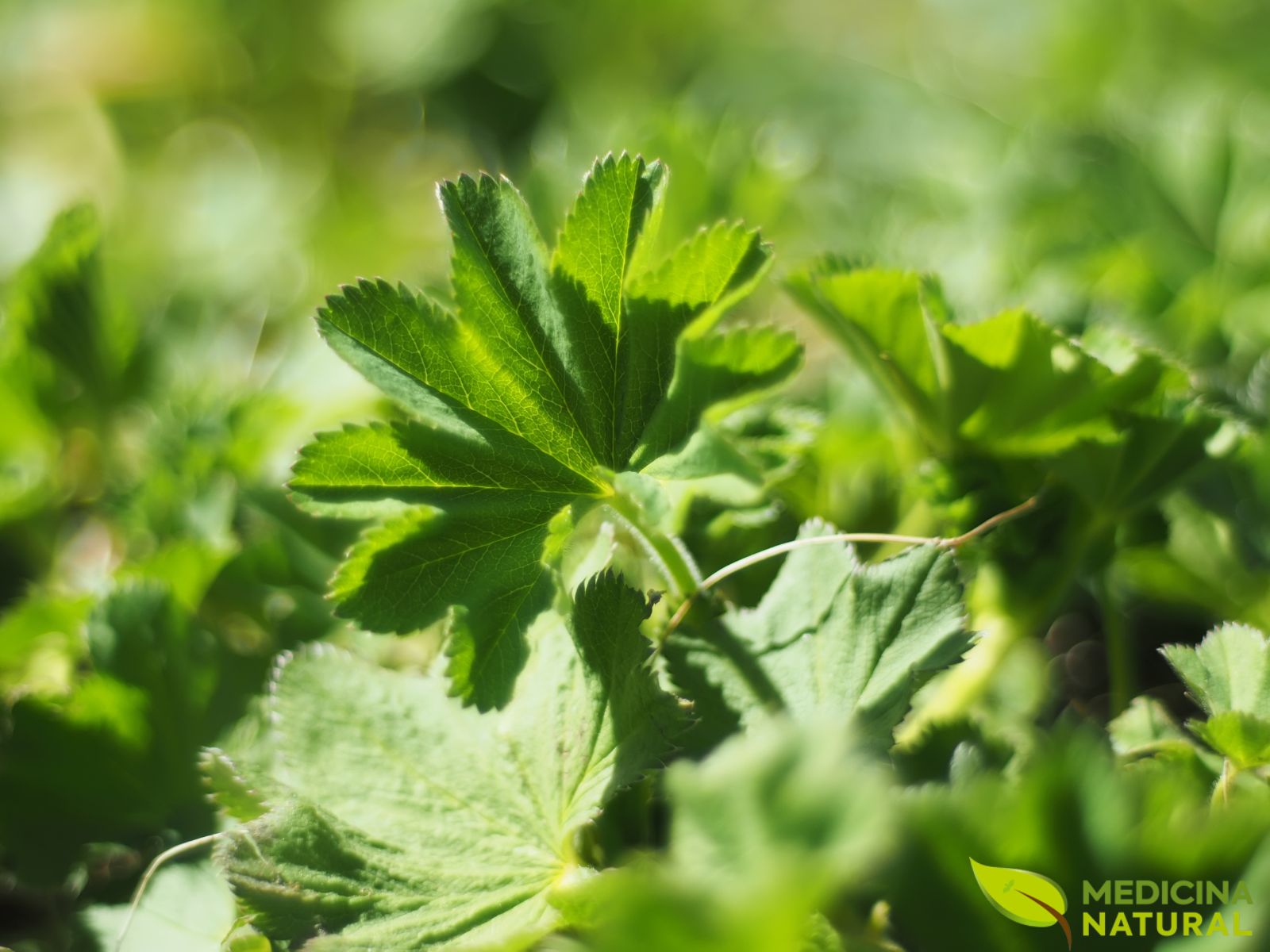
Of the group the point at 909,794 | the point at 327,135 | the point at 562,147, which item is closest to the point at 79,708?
the point at 909,794

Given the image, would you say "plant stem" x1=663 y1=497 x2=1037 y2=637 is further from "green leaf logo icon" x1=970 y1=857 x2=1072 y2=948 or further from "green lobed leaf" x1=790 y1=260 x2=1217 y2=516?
"green leaf logo icon" x1=970 y1=857 x2=1072 y2=948

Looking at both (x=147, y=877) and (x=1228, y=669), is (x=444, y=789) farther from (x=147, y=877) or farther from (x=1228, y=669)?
(x=1228, y=669)

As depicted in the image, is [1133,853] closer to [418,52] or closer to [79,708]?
[79,708]

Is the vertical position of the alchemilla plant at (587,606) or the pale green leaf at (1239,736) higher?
the alchemilla plant at (587,606)

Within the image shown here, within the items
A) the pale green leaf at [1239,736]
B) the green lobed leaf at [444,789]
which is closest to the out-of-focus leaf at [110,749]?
the green lobed leaf at [444,789]

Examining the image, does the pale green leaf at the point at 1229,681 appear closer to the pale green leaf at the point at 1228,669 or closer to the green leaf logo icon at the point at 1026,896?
the pale green leaf at the point at 1228,669

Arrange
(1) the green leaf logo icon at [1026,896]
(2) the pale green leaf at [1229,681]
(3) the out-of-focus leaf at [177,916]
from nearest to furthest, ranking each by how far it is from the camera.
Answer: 1. (1) the green leaf logo icon at [1026,896]
2. (2) the pale green leaf at [1229,681]
3. (3) the out-of-focus leaf at [177,916]

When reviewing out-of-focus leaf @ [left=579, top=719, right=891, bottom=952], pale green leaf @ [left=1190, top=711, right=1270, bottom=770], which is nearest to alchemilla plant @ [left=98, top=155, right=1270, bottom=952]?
pale green leaf @ [left=1190, top=711, right=1270, bottom=770]
